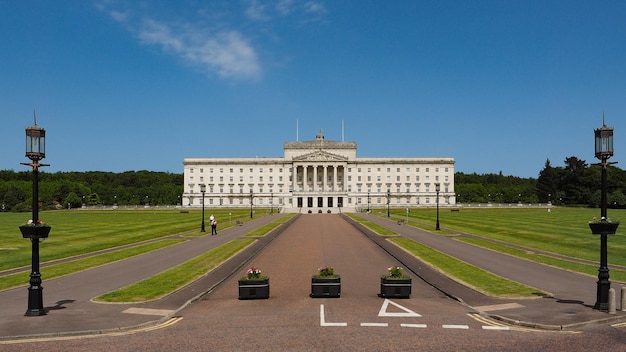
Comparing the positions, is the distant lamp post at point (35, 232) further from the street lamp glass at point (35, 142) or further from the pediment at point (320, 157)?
the pediment at point (320, 157)

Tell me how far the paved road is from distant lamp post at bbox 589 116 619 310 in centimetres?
210

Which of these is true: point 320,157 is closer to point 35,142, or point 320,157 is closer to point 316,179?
point 316,179

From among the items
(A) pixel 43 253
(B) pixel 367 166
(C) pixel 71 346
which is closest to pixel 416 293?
(C) pixel 71 346

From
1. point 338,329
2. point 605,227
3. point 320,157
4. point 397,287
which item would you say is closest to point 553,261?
point 605,227

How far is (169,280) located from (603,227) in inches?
778

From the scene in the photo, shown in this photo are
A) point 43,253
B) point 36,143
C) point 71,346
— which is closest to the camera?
point 71,346

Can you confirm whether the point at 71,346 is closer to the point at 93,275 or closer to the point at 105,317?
the point at 105,317

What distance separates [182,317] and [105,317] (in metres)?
2.71

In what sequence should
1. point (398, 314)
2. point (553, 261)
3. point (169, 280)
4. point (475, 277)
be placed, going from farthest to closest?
point (553, 261) → point (475, 277) → point (169, 280) → point (398, 314)

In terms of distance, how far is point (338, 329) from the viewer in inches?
639

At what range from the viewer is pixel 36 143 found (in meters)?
19.8

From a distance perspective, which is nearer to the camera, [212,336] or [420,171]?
[212,336]

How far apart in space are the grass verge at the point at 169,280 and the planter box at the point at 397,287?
9.62m

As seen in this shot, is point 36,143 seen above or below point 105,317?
above
